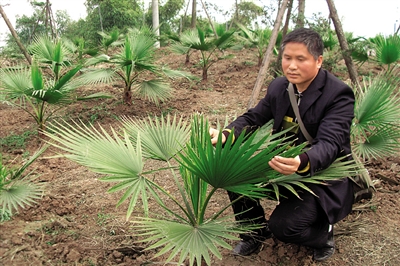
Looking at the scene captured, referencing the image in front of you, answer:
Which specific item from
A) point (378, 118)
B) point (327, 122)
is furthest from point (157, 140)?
point (378, 118)

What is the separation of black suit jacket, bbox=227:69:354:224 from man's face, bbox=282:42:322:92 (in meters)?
0.10

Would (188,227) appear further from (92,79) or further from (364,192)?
(92,79)

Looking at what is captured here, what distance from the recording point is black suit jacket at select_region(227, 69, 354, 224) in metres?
2.07

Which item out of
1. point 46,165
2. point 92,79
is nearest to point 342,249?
point 46,165

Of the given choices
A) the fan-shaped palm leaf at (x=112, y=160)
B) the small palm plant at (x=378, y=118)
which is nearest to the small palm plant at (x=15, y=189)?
the fan-shaped palm leaf at (x=112, y=160)

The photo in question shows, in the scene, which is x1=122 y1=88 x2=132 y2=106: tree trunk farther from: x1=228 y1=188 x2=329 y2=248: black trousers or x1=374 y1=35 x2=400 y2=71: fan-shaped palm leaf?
x1=228 y1=188 x2=329 y2=248: black trousers

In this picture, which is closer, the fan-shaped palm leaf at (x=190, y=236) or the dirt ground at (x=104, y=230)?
the fan-shaped palm leaf at (x=190, y=236)

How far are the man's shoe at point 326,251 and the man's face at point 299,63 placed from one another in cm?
102

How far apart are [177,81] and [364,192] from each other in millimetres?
5681

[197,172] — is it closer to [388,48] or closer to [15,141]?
[15,141]

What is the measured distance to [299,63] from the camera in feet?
7.07

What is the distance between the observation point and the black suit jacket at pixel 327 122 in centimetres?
207

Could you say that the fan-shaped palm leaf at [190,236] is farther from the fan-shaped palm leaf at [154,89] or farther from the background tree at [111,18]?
the background tree at [111,18]

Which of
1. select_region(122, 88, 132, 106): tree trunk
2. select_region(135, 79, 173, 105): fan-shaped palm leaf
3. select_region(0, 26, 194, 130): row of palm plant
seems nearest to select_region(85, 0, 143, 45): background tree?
select_region(122, 88, 132, 106): tree trunk
